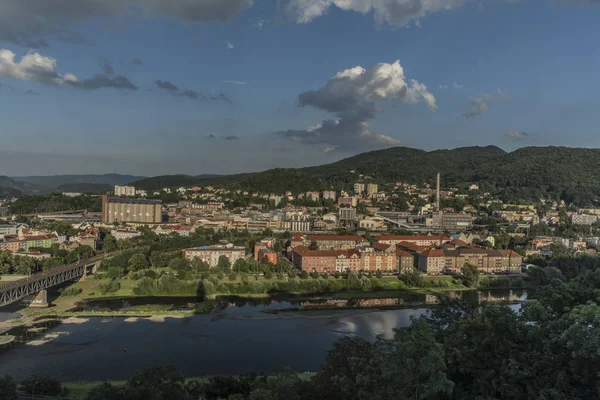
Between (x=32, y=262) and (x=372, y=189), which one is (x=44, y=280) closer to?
(x=32, y=262)

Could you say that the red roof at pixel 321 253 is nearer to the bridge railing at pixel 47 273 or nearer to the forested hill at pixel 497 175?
the bridge railing at pixel 47 273

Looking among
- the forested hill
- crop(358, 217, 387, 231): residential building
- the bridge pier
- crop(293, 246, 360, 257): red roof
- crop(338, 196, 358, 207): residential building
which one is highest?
the forested hill

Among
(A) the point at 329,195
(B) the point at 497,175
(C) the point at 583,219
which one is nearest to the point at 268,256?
(C) the point at 583,219

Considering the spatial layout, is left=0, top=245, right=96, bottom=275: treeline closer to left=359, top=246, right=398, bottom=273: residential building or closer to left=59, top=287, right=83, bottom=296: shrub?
left=59, top=287, right=83, bottom=296: shrub

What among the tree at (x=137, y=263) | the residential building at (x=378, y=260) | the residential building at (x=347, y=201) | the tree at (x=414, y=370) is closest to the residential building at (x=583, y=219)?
the residential building at (x=347, y=201)

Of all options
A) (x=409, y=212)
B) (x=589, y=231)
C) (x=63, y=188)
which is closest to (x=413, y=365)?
(x=589, y=231)

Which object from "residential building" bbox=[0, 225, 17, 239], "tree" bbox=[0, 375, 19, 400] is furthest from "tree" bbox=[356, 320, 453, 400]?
"residential building" bbox=[0, 225, 17, 239]

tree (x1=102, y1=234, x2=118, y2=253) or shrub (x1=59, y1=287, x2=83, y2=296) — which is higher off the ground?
tree (x1=102, y1=234, x2=118, y2=253)
